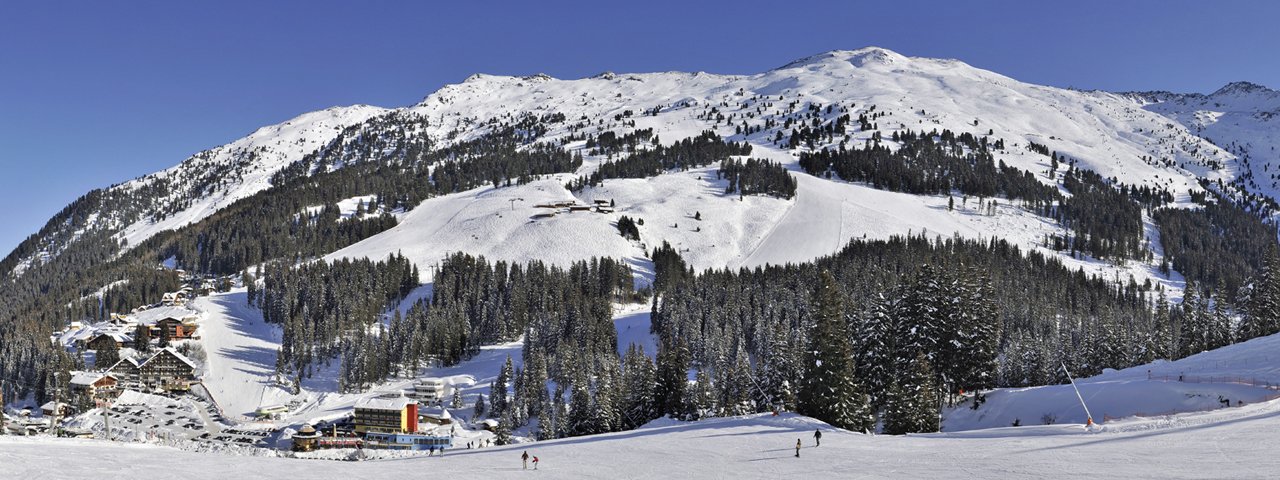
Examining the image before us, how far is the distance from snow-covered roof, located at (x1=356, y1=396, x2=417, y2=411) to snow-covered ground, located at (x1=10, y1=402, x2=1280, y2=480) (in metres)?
48.6

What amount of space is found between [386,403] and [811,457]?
6871 centimetres

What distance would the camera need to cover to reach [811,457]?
124ft

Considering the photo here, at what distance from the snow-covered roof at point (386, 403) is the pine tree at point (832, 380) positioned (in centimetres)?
5749

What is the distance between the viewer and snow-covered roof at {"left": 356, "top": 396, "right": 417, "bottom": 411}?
92062 mm

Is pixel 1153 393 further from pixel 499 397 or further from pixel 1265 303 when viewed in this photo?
pixel 499 397

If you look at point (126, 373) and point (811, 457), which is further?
point (126, 373)

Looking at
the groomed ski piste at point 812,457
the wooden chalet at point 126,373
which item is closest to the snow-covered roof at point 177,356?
the wooden chalet at point 126,373

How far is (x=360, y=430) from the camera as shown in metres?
91.8

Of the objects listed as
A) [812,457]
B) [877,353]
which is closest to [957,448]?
[812,457]

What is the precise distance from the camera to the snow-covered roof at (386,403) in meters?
92.1

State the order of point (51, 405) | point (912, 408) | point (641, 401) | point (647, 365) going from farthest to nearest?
point (51, 405) < point (647, 365) < point (641, 401) < point (912, 408)

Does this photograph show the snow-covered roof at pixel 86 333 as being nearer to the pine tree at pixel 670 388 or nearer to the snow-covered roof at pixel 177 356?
the snow-covered roof at pixel 177 356

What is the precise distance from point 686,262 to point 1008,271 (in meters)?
73.6

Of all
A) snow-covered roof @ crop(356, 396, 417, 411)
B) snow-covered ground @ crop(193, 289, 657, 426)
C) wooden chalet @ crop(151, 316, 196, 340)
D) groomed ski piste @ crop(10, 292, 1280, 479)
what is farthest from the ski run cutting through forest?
snow-covered roof @ crop(356, 396, 417, 411)
